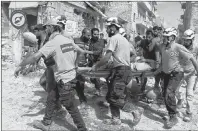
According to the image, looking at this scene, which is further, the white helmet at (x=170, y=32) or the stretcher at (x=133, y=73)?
the stretcher at (x=133, y=73)

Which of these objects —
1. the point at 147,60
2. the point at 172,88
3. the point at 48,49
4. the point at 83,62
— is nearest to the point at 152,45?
the point at 147,60

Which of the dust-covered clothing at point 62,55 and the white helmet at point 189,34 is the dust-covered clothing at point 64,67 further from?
the white helmet at point 189,34

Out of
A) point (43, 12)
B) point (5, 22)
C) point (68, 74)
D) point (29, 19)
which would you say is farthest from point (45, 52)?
point (5, 22)

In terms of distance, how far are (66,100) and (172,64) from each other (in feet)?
6.91

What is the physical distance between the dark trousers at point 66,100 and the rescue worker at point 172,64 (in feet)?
5.80

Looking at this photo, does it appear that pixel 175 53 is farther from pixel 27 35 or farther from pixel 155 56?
pixel 27 35

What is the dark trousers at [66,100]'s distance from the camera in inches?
129

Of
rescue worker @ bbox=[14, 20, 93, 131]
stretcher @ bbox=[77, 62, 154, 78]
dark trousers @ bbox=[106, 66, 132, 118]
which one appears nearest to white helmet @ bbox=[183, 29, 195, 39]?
stretcher @ bbox=[77, 62, 154, 78]

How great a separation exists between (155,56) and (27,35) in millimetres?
3330

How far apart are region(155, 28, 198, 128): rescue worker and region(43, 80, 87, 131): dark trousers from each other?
5.80ft

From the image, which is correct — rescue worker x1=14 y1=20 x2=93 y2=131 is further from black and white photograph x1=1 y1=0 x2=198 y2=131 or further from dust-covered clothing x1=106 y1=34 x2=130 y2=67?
dust-covered clothing x1=106 y1=34 x2=130 y2=67

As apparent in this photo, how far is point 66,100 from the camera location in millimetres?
3305

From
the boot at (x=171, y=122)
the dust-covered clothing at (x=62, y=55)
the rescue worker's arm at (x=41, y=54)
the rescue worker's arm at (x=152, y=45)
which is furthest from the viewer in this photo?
the rescue worker's arm at (x=152, y=45)

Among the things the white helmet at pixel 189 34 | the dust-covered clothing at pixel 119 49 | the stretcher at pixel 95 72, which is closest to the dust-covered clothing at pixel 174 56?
the white helmet at pixel 189 34
